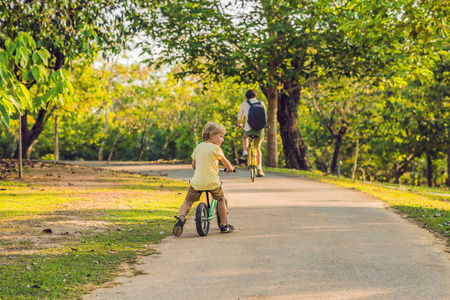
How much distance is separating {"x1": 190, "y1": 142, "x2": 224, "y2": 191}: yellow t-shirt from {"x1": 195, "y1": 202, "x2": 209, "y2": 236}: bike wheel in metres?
0.29

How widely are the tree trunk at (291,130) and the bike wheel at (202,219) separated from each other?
55.0ft

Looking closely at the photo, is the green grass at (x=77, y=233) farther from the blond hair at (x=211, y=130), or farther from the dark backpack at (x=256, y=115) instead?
the dark backpack at (x=256, y=115)

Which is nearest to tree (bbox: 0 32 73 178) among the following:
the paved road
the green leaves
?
the green leaves

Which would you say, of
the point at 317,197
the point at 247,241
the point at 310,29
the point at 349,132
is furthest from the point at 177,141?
the point at 247,241

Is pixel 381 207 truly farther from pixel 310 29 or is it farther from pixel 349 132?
pixel 349 132

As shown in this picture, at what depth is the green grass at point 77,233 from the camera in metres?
5.08

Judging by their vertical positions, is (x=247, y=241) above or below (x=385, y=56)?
below

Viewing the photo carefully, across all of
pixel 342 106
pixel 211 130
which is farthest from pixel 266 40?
pixel 342 106

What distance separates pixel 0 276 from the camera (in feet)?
16.8

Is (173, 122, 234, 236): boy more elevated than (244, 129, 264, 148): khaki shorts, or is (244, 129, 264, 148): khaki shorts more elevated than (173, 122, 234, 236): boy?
(244, 129, 264, 148): khaki shorts

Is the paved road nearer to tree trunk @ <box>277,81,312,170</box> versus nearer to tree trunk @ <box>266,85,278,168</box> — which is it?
tree trunk @ <box>266,85,278,168</box>

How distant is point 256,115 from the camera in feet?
39.5

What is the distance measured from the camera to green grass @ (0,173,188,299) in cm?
508

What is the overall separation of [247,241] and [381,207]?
14.6ft
